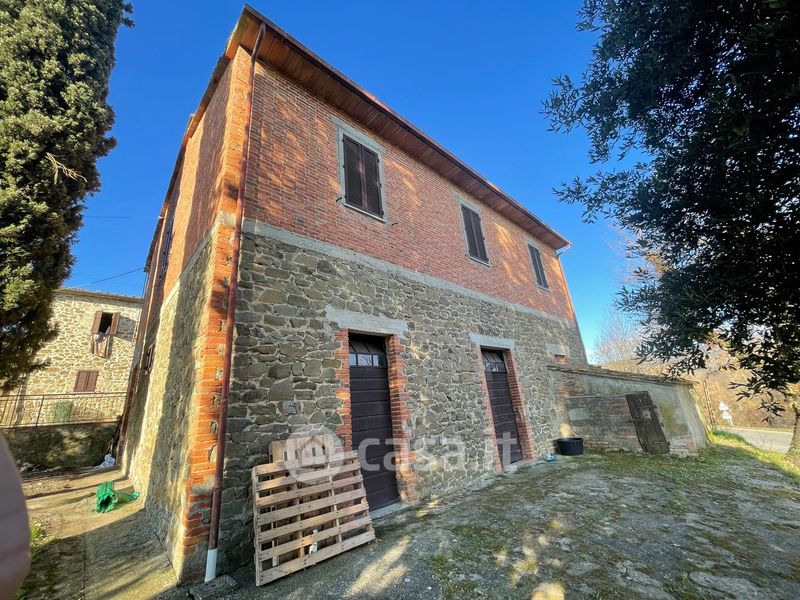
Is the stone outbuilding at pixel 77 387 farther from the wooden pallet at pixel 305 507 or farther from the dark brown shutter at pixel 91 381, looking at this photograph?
the wooden pallet at pixel 305 507

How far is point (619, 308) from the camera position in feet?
13.8

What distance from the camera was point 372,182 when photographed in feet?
23.5

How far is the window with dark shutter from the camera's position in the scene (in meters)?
6.68

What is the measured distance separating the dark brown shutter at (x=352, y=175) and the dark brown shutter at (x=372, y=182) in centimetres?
16

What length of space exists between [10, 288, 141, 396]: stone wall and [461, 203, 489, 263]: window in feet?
54.8

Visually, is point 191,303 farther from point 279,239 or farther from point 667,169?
point 667,169

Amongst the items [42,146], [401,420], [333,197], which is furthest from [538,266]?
[42,146]

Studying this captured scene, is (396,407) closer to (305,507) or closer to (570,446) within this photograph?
(305,507)

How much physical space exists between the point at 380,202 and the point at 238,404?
4634 millimetres

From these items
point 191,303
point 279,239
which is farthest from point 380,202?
point 191,303

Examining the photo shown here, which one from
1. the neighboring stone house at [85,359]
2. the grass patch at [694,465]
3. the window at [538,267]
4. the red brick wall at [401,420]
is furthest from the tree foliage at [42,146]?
the window at [538,267]

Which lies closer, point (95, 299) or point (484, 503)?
point (484, 503)

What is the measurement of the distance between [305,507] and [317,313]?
250 centimetres

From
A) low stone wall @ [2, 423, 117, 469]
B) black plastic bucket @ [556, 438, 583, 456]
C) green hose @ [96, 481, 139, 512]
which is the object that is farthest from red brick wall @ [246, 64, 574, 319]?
low stone wall @ [2, 423, 117, 469]
